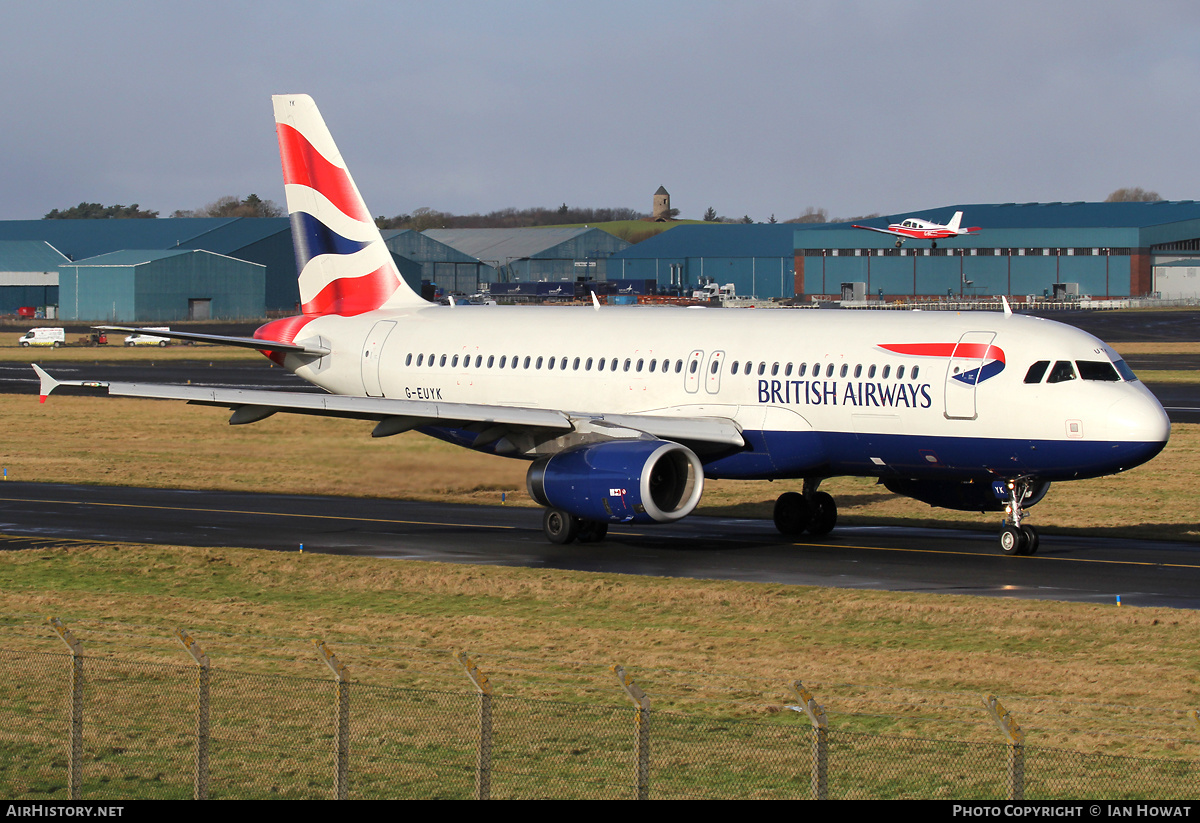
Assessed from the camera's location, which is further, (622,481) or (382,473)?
(382,473)

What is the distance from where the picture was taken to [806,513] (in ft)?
108

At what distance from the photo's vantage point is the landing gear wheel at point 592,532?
105 ft

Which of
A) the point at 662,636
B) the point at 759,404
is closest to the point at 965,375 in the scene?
the point at 759,404

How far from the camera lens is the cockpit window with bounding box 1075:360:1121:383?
1117 inches

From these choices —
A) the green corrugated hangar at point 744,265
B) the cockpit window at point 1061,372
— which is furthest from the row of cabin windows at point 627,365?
the green corrugated hangar at point 744,265

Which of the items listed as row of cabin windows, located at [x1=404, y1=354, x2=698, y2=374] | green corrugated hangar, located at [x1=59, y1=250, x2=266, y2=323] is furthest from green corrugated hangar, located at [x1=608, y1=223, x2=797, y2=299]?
row of cabin windows, located at [x1=404, y1=354, x2=698, y2=374]

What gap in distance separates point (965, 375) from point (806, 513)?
559 cm

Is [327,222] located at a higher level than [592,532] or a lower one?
higher

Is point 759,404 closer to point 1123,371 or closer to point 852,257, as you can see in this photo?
point 1123,371

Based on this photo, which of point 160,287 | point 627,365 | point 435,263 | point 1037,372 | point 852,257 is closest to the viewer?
point 1037,372

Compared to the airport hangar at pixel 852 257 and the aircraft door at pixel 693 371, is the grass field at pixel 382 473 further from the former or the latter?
the airport hangar at pixel 852 257

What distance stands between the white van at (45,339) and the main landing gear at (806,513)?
8836 centimetres

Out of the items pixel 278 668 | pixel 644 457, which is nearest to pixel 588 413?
pixel 644 457

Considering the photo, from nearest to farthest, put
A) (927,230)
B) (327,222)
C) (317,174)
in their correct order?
(317,174)
(327,222)
(927,230)
